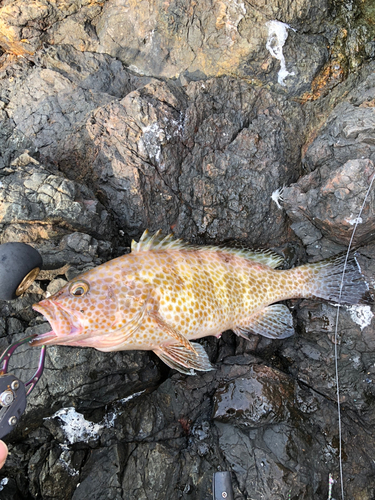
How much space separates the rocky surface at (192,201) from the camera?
3.99 meters

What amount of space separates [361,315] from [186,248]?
253cm

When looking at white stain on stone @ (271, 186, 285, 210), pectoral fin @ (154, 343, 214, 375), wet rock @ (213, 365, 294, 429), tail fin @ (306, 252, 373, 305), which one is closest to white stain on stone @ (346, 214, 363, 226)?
tail fin @ (306, 252, 373, 305)

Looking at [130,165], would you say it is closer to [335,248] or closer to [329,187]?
[329,187]

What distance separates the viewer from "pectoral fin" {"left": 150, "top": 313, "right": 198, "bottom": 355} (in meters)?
3.79

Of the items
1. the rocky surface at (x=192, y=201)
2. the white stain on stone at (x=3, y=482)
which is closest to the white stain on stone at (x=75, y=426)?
the rocky surface at (x=192, y=201)

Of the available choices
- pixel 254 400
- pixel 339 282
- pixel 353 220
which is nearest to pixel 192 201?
pixel 353 220

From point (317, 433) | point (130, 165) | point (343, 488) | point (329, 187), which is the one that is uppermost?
point (130, 165)

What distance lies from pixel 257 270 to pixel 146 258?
5.20 ft

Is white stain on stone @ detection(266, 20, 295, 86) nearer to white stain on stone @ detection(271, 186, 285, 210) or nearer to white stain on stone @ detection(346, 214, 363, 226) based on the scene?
white stain on stone @ detection(271, 186, 285, 210)

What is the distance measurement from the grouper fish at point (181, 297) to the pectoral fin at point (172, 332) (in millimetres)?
11

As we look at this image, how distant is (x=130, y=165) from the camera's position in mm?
4688

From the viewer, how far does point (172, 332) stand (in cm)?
380

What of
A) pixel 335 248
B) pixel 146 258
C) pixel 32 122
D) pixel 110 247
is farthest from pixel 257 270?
pixel 32 122

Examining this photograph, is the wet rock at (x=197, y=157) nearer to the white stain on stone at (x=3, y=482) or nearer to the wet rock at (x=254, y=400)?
the wet rock at (x=254, y=400)
